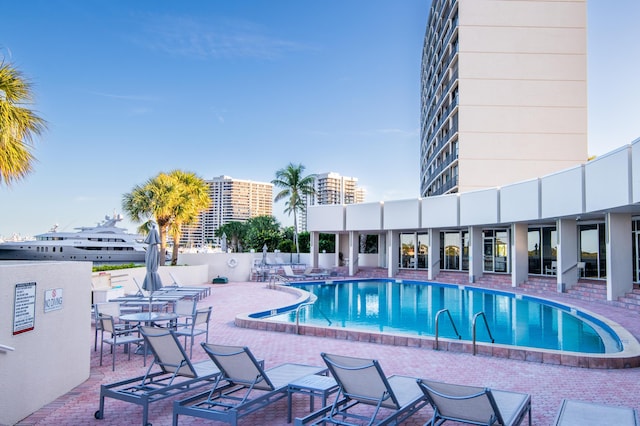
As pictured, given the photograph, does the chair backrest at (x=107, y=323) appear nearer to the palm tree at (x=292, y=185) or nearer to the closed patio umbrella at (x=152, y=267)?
the closed patio umbrella at (x=152, y=267)

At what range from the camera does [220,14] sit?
25.6 meters

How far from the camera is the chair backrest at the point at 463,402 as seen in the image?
3996 millimetres

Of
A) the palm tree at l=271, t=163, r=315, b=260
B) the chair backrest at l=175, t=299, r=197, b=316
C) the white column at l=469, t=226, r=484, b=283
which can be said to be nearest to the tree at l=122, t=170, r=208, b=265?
the palm tree at l=271, t=163, r=315, b=260

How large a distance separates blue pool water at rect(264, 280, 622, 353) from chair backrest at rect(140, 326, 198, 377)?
7428mm

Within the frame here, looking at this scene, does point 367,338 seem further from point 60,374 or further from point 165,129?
point 165,129

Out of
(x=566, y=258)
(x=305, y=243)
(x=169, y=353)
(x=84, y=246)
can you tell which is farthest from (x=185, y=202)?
(x=84, y=246)

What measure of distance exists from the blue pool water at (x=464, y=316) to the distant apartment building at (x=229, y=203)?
8550 cm

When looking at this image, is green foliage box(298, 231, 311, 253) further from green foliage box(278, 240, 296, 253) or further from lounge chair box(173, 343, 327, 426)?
lounge chair box(173, 343, 327, 426)

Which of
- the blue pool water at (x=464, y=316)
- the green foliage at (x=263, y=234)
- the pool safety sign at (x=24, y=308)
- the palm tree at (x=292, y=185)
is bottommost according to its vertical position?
the blue pool water at (x=464, y=316)

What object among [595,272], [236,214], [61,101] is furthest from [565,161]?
[236,214]

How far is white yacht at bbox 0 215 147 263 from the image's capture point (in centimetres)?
4616

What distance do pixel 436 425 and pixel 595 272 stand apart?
20.0 m

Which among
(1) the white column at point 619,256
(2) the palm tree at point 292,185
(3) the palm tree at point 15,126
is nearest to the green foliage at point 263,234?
(2) the palm tree at point 292,185

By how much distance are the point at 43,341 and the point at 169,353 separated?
4.67ft
